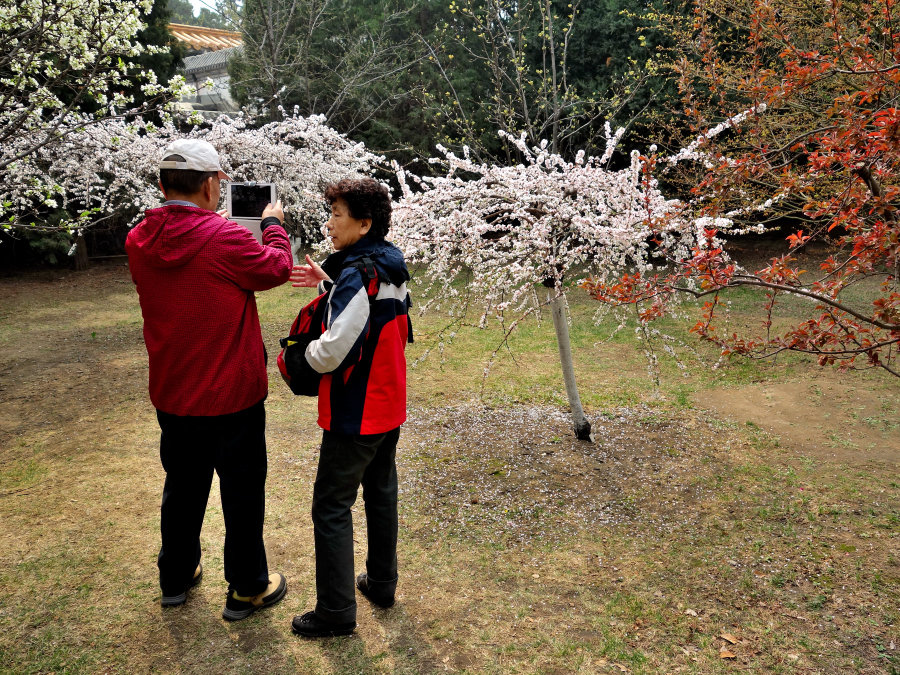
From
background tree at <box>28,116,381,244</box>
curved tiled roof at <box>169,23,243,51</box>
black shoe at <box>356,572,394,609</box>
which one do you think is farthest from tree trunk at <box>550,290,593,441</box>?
curved tiled roof at <box>169,23,243,51</box>

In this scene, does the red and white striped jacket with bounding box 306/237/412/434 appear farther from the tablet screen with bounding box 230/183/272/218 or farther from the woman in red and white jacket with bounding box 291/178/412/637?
the tablet screen with bounding box 230/183/272/218

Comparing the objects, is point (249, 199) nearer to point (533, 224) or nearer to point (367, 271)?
point (367, 271)

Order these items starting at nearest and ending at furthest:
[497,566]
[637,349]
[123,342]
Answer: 1. [497,566]
2. [637,349]
3. [123,342]

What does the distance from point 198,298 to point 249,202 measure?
53 cm

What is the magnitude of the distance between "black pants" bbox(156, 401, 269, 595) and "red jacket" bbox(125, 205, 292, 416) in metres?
0.10

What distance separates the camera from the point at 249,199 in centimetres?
261

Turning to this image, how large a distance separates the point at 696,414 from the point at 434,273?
260 centimetres

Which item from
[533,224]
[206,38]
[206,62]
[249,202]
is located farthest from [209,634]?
[206,62]

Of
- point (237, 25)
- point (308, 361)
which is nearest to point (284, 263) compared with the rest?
point (308, 361)

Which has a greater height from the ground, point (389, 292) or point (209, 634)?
point (389, 292)

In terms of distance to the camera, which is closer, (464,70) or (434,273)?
(434,273)

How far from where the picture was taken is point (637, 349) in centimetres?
740

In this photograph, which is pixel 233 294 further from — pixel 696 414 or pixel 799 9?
pixel 799 9

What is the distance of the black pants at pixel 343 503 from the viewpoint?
7.78 feet
